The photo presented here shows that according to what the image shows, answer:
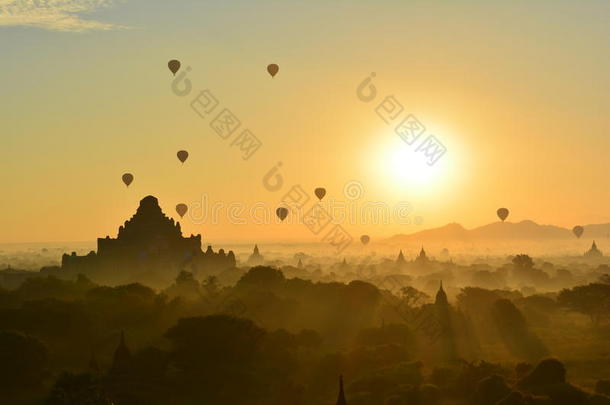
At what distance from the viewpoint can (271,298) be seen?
113 meters

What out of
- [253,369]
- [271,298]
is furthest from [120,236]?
[253,369]

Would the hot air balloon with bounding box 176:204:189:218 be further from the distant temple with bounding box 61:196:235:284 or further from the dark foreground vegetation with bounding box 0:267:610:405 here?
the dark foreground vegetation with bounding box 0:267:610:405

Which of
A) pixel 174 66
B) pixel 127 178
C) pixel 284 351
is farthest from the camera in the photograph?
pixel 127 178

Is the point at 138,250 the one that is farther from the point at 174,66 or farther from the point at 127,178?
the point at 174,66

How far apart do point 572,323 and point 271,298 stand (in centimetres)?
4564

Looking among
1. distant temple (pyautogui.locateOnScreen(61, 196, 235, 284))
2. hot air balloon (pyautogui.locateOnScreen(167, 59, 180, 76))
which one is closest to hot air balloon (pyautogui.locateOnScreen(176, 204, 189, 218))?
distant temple (pyautogui.locateOnScreen(61, 196, 235, 284))

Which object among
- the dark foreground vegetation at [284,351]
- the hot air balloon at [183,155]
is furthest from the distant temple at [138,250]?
the dark foreground vegetation at [284,351]

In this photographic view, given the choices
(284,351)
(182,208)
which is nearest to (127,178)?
(182,208)

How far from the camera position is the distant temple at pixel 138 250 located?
17000 centimetres

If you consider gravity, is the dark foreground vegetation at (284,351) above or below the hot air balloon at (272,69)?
below

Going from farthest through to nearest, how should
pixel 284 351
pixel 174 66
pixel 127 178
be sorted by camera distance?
1. pixel 127 178
2. pixel 174 66
3. pixel 284 351

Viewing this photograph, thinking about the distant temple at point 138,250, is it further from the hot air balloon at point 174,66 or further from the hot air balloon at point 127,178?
the hot air balloon at point 174,66

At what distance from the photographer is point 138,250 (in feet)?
565

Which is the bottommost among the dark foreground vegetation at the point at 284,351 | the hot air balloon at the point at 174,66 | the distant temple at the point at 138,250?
the dark foreground vegetation at the point at 284,351
